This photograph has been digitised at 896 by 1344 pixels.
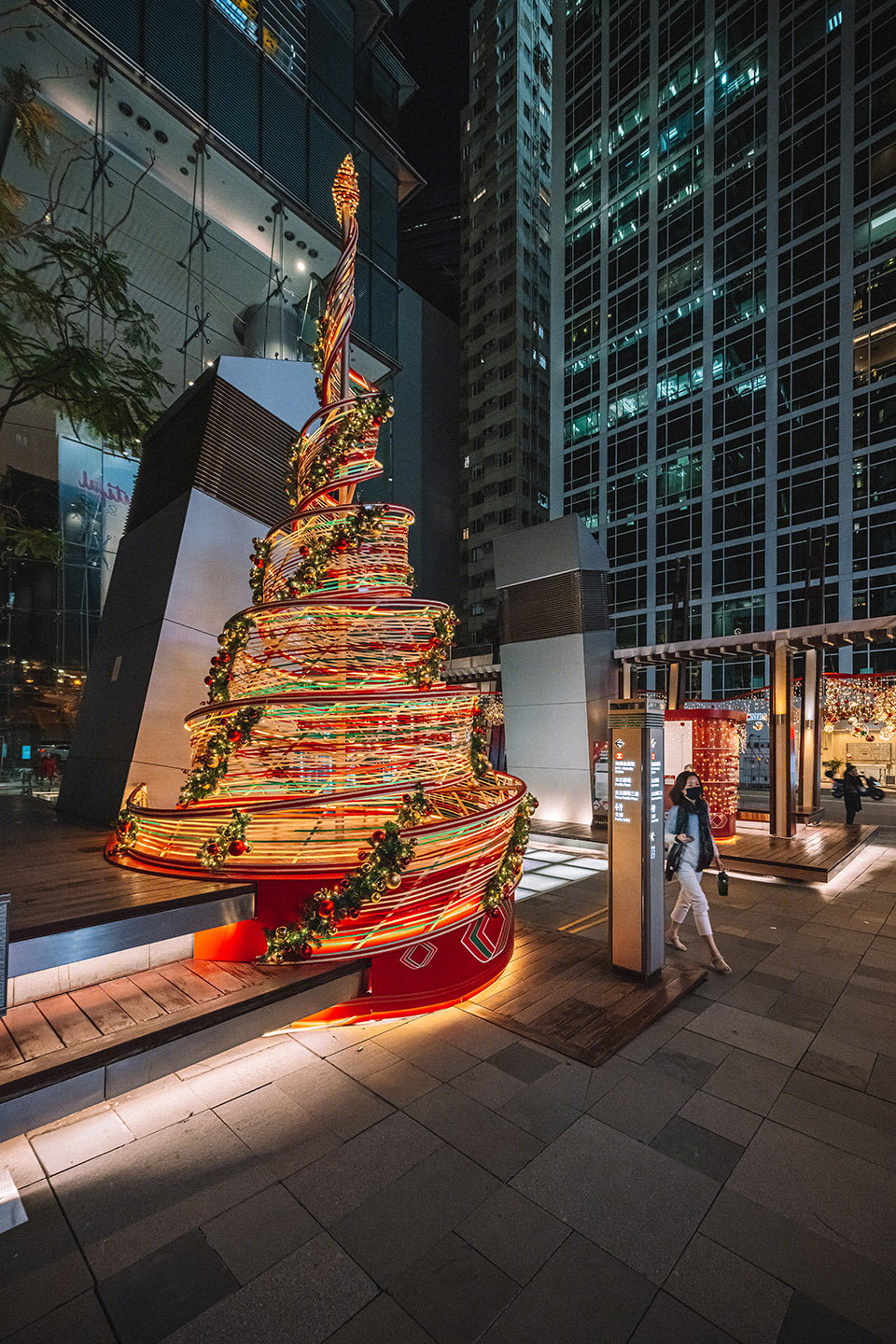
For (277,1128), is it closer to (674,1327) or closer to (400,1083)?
(400,1083)

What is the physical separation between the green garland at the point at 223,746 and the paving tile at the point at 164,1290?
3.11m

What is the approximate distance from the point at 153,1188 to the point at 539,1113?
2.27 metres

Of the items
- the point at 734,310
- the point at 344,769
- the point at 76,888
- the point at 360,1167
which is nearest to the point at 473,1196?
the point at 360,1167

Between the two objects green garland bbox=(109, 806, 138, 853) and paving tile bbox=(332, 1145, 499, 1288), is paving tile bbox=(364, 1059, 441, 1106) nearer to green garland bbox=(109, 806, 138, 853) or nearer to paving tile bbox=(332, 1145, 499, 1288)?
paving tile bbox=(332, 1145, 499, 1288)

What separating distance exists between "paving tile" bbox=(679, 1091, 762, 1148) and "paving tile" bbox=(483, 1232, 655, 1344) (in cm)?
134

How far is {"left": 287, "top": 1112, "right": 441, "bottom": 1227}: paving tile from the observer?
9.89 ft

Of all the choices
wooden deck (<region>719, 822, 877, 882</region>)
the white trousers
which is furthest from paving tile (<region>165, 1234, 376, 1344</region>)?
wooden deck (<region>719, 822, 877, 882</region>)

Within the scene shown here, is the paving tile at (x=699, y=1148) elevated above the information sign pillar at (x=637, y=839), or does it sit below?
below

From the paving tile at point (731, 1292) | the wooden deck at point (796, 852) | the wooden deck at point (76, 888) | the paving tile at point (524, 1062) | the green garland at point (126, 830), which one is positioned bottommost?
the wooden deck at point (796, 852)

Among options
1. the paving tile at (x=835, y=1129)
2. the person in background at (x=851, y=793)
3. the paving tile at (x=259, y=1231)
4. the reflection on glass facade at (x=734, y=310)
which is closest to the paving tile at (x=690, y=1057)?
the paving tile at (x=835, y=1129)

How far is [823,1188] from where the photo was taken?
315cm

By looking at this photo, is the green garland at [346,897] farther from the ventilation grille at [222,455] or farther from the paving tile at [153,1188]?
the ventilation grille at [222,455]

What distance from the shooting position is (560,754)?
15547mm

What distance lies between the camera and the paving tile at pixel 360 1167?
3.02 m
